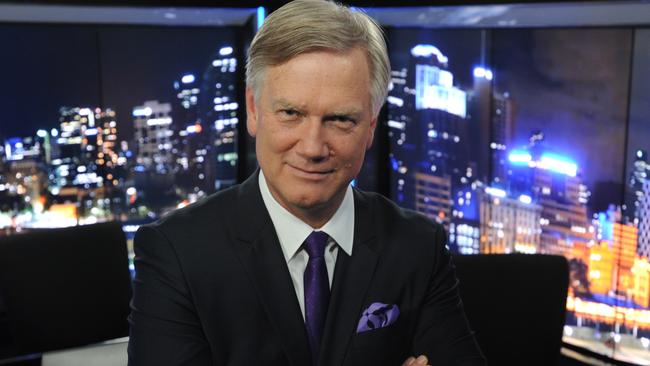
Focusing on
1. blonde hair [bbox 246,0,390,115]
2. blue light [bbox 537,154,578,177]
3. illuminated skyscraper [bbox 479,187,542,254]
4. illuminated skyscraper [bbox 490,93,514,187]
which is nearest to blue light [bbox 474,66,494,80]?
illuminated skyscraper [bbox 490,93,514,187]

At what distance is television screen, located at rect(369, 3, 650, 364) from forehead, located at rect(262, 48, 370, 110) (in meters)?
2.73

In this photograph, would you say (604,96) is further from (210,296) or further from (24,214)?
(24,214)

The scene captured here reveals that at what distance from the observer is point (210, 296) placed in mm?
1267

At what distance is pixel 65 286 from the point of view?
8.34ft

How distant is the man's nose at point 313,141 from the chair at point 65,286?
1670 millimetres

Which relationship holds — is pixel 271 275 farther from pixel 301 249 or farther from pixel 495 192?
pixel 495 192

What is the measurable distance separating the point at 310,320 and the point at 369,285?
0.45ft

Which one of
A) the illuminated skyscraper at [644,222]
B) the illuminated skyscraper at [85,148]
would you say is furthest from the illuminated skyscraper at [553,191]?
the illuminated skyscraper at [85,148]

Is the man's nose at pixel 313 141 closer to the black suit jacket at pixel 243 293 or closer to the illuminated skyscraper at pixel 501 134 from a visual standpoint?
the black suit jacket at pixel 243 293

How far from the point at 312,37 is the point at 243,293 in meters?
0.48

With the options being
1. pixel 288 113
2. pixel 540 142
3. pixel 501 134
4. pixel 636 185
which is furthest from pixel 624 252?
pixel 288 113

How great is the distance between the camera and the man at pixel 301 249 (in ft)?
3.80

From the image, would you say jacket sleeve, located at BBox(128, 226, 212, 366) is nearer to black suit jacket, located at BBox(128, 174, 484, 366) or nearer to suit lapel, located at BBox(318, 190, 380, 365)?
black suit jacket, located at BBox(128, 174, 484, 366)

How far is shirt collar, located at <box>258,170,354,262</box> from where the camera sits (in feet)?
4.30
